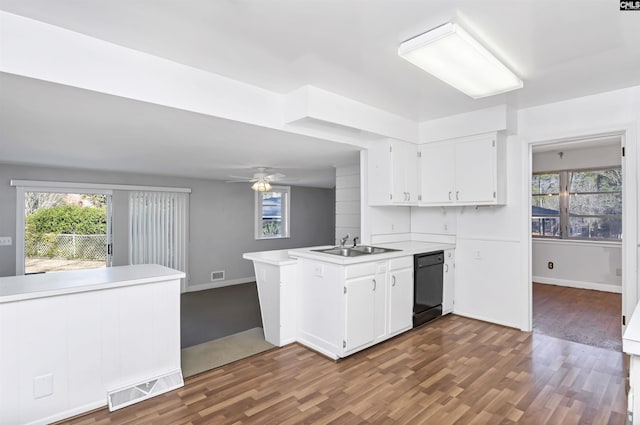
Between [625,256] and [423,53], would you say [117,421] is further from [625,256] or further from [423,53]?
[625,256]

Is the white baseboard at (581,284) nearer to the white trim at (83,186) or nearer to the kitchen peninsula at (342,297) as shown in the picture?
the kitchen peninsula at (342,297)

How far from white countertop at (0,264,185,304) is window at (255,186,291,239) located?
4.49 m

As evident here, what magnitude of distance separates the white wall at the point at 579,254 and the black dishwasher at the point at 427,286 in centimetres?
273

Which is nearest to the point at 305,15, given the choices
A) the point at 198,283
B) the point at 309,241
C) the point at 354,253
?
the point at 354,253

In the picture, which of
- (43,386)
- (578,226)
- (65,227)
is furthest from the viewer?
(578,226)

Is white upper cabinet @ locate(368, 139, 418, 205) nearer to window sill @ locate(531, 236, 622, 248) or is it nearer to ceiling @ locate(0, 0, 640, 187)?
ceiling @ locate(0, 0, 640, 187)

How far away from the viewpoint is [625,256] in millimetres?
3137

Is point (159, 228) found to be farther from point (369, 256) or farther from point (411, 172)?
point (411, 172)

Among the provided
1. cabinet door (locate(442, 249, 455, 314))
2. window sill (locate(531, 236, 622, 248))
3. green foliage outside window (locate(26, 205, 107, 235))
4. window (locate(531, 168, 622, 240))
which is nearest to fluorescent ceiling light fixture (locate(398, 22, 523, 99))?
cabinet door (locate(442, 249, 455, 314))

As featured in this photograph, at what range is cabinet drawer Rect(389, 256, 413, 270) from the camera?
348 cm

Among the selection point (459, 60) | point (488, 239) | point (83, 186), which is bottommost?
point (488, 239)

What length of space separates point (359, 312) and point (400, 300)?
0.65 meters

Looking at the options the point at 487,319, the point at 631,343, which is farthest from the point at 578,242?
the point at 631,343

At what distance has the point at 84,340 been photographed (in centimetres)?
226
